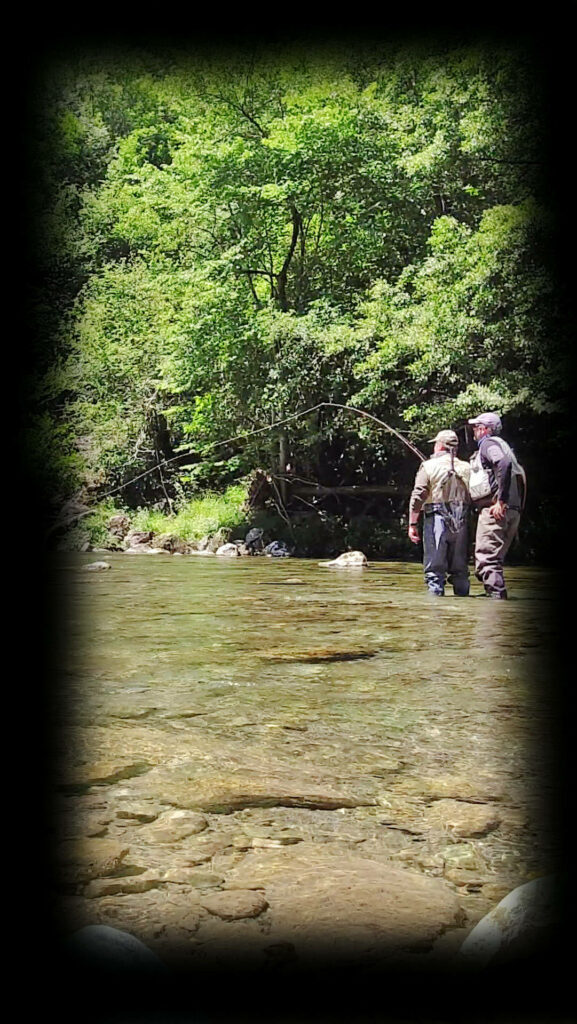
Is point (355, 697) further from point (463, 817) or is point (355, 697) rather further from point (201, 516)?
point (201, 516)

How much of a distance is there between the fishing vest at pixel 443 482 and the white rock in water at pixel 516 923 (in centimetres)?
700

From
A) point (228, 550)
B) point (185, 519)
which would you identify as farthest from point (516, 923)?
point (185, 519)

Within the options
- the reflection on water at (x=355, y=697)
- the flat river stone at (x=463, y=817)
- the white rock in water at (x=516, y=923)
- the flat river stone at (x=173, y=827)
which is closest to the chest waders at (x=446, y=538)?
the reflection on water at (x=355, y=697)

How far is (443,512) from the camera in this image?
843cm

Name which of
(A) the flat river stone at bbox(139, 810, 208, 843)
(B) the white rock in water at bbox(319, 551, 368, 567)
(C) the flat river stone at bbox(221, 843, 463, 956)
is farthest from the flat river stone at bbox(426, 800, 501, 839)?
(B) the white rock in water at bbox(319, 551, 368, 567)

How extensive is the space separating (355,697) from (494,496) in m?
4.48

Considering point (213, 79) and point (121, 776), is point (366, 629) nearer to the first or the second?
point (121, 776)

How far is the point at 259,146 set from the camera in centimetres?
1697

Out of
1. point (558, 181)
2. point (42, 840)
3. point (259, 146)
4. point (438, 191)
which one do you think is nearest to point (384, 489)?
point (438, 191)

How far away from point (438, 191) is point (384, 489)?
16.5 ft

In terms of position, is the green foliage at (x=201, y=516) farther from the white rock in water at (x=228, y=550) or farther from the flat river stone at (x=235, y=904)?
the flat river stone at (x=235, y=904)

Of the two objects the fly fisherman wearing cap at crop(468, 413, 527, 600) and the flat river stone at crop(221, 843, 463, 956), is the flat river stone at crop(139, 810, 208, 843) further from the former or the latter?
the fly fisherman wearing cap at crop(468, 413, 527, 600)

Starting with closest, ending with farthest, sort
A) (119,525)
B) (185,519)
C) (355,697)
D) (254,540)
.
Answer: (355,697) → (254,540) → (185,519) → (119,525)

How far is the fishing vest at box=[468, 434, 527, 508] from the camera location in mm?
7828
